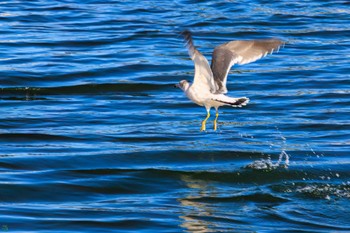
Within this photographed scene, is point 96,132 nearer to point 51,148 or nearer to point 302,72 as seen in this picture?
point 51,148

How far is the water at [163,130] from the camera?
1005 cm

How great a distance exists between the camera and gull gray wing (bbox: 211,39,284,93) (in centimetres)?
1091

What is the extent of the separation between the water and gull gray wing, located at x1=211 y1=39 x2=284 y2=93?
1261 millimetres

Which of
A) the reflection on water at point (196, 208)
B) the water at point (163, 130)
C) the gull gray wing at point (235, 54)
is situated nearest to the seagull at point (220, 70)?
the gull gray wing at point (235, 54)

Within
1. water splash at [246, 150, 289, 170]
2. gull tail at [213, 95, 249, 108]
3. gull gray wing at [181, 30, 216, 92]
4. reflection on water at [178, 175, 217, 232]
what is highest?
gull gray wing at [181, 30, 216, 92]

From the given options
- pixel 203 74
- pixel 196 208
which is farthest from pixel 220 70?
pixel 196 208

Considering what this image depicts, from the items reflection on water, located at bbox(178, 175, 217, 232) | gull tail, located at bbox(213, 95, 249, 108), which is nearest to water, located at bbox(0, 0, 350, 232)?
reflection on water, located at bbox(178, 175, 217, 232)

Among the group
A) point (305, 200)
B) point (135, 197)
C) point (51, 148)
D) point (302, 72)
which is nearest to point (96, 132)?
point (51, 148)

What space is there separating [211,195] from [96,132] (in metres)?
3.17

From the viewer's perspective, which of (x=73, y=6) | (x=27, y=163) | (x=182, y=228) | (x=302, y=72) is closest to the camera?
(x=182, y=228)

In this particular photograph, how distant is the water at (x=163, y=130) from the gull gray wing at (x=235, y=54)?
126 cm

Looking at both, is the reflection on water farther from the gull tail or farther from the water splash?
the gull tail

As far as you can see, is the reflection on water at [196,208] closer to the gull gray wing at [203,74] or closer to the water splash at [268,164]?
the water splash at [268,164]

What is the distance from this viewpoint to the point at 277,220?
9812 mm
